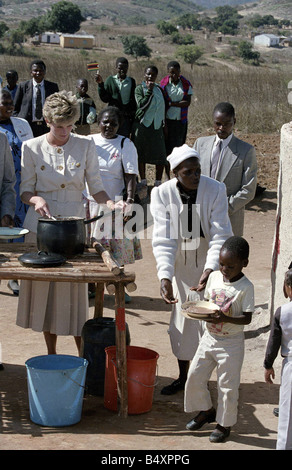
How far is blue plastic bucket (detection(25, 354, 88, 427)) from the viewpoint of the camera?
470 centimetres

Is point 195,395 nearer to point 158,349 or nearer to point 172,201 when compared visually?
point 172,201

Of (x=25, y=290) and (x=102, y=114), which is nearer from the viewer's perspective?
(x=25, y=290)

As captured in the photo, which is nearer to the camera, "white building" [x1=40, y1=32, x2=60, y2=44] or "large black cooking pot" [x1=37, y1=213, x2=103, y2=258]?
"large black cooking pot" [x1=37, y1=213, x2=103, y2=258]

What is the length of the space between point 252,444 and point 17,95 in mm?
6321

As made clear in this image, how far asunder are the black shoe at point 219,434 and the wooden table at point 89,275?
0.60 m

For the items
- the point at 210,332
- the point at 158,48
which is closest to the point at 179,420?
the point at 210,332

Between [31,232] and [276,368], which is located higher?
[31,232]

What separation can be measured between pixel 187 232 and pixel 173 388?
3.72 feet

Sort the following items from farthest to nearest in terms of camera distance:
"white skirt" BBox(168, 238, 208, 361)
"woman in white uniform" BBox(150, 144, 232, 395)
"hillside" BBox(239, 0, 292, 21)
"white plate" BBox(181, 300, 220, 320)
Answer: "hillside" BBox(239, 0, 292, 21) → "white skirt" BBox(168, 238, 208, 361) → "woman in white uniform" BBox(150, 144, 232, 395) → "white plate" BBox(181, 300, 220, 320)

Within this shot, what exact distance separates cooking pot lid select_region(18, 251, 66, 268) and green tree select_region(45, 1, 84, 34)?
74.3m

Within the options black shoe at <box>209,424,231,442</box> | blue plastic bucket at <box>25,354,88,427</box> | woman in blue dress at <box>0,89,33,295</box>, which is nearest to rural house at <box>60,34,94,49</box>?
woman in blue dress at <box>0,89,33,295</box>

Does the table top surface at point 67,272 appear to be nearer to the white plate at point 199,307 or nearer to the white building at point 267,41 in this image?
the white plate at point 199,307

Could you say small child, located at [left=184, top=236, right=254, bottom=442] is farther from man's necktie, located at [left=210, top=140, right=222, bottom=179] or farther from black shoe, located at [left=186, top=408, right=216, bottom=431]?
man's necktie, located at [left=210, top=140, right=222, bottom=179]

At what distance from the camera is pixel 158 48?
222 feet
